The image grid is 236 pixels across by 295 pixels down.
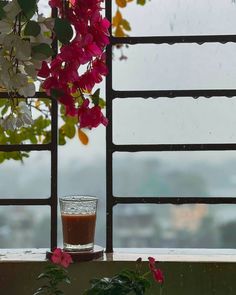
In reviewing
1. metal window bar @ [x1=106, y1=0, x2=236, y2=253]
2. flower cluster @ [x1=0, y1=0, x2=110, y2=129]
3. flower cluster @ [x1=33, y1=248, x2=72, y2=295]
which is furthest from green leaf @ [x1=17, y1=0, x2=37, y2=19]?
metal window bar @ [x1=106, y1=0, x2=236, y2=253]

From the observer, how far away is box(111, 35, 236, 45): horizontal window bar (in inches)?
57.0

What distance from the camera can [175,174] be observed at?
1447mm

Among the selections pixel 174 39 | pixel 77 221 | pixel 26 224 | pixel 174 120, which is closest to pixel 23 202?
pixel 26 224

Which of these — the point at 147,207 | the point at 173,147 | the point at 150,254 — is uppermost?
the point at 173,147

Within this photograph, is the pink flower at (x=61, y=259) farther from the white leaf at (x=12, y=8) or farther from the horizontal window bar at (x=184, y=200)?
the white leaf at (x=12, y=8)

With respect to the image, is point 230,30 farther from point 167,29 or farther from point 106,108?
Result: point 106,108

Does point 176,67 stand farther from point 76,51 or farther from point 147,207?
point 76,51

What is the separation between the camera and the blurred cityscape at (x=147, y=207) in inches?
56.9

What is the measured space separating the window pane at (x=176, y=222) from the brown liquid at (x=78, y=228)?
9cm

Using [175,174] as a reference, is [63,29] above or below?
above

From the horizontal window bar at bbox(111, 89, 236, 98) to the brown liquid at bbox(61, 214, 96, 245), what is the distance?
12.0 inches

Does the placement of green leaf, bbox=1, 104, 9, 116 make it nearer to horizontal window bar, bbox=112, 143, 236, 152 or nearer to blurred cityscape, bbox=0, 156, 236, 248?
blurred cityscape, bbox=0, 156, 236, 248

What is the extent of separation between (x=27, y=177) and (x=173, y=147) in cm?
37

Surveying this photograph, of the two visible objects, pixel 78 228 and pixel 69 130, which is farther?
pixel 69 130
